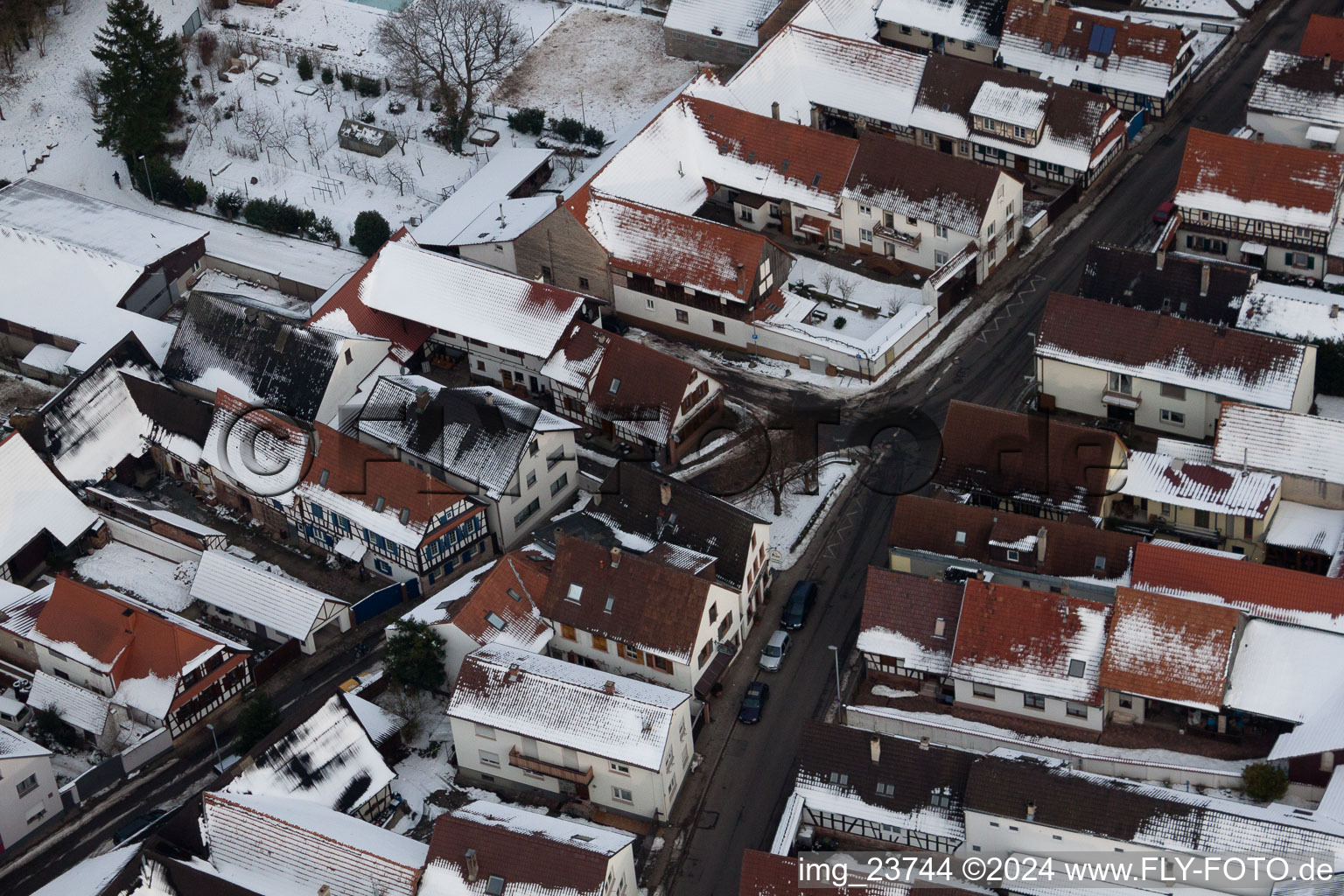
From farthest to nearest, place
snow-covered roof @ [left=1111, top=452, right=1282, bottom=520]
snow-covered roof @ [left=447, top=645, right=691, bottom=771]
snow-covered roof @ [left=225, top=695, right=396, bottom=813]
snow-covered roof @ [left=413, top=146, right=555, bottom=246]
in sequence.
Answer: snow-covered roof @ [left=413, top=146, right=555, bottom=246] → snow-covered roof @ [left=1111, top=452, right=1282, bottom=520] → snow-covered roof @ [left=225, top=695, right=396, bottom=813] → snow-covered roof @ [left=447, top=645, right=691, bottom=771]

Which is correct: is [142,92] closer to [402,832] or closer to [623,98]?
[623,98]

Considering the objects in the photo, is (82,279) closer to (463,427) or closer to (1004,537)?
(463,427)

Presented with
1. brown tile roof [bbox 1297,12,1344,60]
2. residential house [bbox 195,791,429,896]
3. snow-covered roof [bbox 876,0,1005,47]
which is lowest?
residential house [bbox 195,791,429,896]

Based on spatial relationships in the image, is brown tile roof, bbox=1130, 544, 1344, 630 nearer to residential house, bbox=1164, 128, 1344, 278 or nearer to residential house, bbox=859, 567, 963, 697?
residential house, bbox=859, 567, 963, 697

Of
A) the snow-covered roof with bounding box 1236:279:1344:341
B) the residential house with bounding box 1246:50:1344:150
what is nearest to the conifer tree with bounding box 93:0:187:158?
the residential house with bounding box 1246:50:1344:150

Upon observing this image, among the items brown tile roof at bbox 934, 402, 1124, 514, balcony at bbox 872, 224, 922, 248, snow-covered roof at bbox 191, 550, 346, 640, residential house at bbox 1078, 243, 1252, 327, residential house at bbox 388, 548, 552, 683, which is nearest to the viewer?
residential house at bbox 388, 548, 552, 683

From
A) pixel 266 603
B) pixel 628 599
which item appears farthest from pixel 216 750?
pixel 628 599
